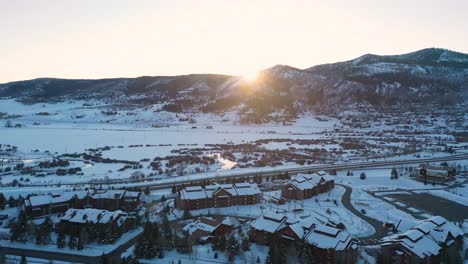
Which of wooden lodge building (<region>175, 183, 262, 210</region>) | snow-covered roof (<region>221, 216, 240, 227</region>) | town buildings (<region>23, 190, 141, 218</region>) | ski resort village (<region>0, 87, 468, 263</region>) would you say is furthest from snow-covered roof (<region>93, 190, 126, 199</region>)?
snow-covered roof (<region>221, 216, 240, 227</region>)

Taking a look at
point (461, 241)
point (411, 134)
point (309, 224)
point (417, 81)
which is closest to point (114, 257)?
point (309, 224)

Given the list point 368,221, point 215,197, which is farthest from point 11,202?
point 368,221

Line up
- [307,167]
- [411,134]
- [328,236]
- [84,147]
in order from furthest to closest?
1. [411,134]
2. [84,147]
3. [307,167]
4. [328,236]

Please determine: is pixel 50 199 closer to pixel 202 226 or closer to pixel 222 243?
pixel 202 226

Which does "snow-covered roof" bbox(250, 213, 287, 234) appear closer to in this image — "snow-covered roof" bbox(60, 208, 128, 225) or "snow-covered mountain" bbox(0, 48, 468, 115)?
"snow-covered roof" bbox(60, 208, 128, 225)

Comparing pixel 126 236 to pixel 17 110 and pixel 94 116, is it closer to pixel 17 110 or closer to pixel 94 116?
pixel 94 116
